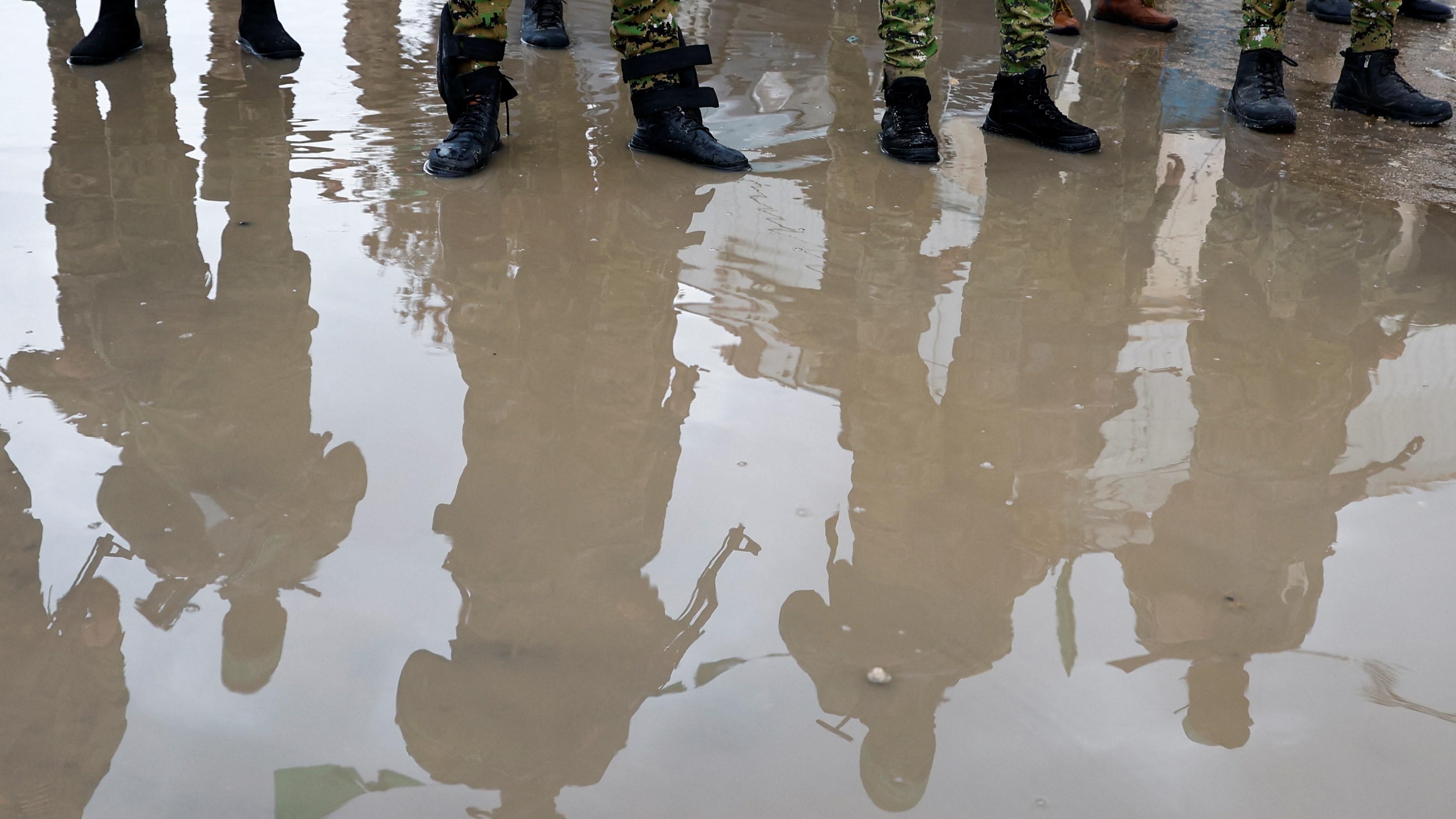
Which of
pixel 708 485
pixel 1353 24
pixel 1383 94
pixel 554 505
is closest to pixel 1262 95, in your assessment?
pixel 1383 94

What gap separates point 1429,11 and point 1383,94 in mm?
1978

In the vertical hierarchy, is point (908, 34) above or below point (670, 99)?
above

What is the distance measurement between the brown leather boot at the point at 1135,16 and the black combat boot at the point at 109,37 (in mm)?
3885

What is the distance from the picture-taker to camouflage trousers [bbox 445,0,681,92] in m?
2.68

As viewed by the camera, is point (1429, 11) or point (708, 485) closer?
point (708, 485)

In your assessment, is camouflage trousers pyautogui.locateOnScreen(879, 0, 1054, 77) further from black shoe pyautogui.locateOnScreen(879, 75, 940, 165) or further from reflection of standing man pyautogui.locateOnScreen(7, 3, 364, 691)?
reflection of standing man pyautogui.locateOnScreen(7, 3, 364, 691)

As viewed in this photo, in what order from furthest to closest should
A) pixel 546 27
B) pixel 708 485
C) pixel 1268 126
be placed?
pixel 546 27, pixel 1268 126, pixel 708 485

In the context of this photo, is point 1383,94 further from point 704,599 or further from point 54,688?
point 54,688

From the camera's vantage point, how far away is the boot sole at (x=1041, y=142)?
3.07m

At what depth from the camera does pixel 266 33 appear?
3582mm

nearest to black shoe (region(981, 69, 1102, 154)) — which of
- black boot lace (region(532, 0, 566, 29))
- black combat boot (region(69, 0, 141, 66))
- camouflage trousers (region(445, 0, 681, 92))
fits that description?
camouflage trousers (region(445, 0, 681, 92))

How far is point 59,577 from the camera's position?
1.29m

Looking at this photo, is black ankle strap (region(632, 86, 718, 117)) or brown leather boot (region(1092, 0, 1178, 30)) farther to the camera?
brown leather boot (region(1092, 0, 1178, 30))

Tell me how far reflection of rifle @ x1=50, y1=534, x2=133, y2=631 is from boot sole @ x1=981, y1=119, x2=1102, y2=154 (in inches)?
105
